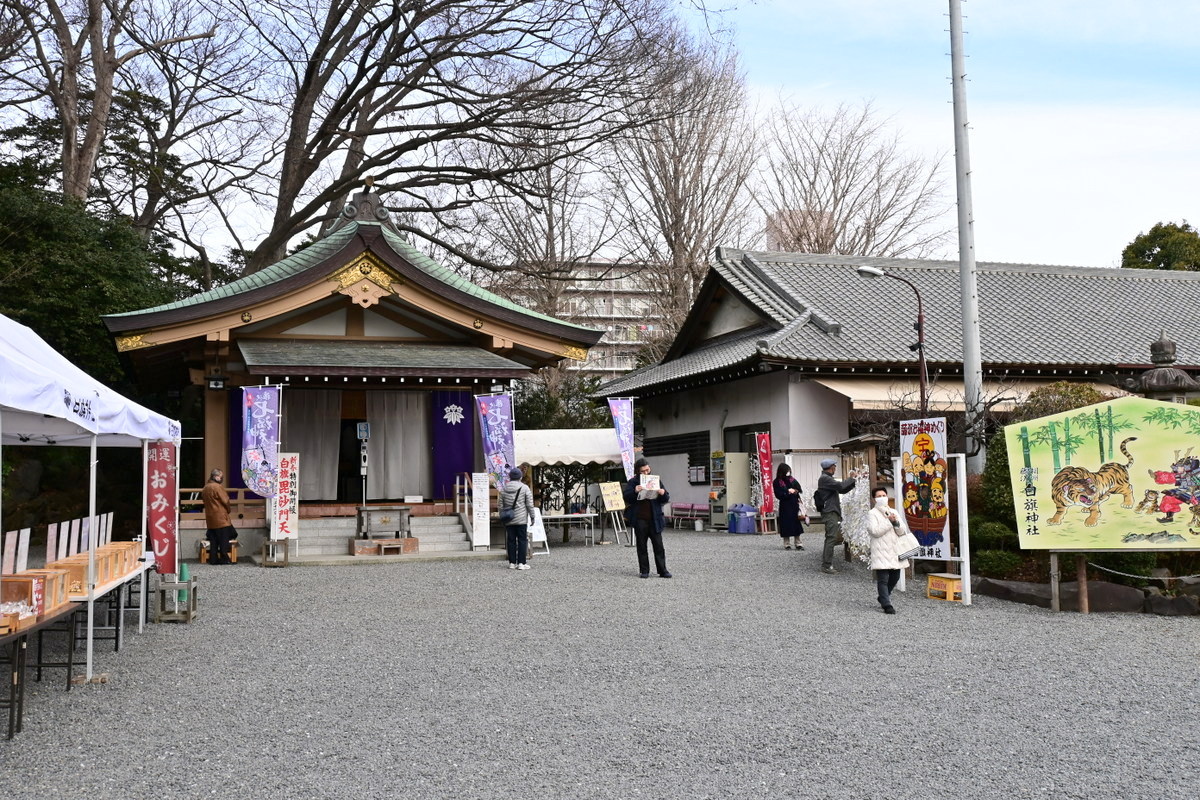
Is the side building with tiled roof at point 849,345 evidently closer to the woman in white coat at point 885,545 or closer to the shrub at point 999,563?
the shrub at point 999,563

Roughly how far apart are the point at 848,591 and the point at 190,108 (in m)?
21.3

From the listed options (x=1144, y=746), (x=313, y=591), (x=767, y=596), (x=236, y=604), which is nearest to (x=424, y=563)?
(x=313, y=591)

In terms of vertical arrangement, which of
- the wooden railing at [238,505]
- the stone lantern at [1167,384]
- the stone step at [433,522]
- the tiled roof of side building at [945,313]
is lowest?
the stone step at [433,522]

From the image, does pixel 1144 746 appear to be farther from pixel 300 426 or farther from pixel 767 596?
pixel 300 426

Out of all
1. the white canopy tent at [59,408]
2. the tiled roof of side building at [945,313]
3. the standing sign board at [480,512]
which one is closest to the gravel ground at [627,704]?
the white canopy tent at [59,408]

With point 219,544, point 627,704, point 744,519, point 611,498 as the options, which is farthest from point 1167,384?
point 219,544

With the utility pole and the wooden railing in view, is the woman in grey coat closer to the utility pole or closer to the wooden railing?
the wooden railing

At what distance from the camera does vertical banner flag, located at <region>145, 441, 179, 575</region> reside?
1012cm

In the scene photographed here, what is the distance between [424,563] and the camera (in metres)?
14.7

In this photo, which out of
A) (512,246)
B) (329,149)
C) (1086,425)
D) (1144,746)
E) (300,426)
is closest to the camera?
(1144,746)

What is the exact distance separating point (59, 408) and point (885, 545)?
7.28 m

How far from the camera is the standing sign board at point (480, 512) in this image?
1568 cm

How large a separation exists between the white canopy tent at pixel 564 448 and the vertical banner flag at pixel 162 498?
8.64 m

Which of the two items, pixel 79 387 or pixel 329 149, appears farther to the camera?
pixel 329 149
